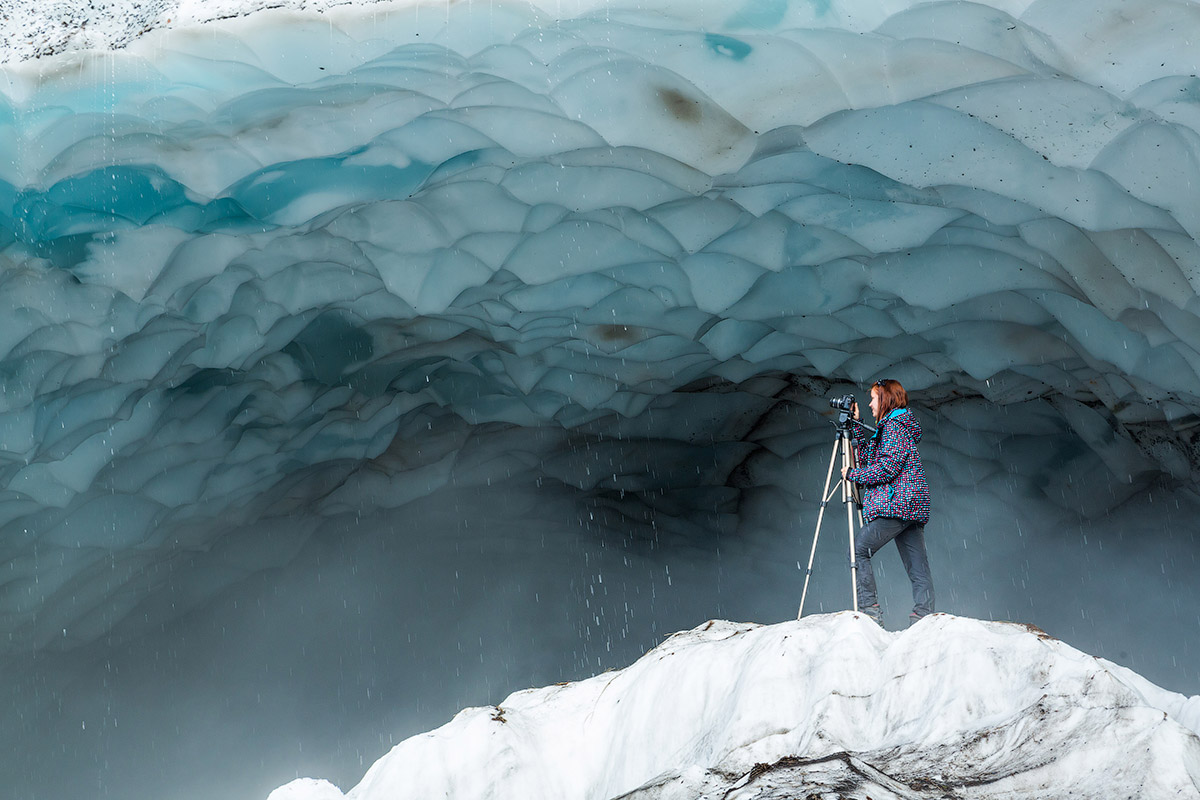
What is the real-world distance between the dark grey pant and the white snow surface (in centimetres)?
66

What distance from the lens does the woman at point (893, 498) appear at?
4.11 meters

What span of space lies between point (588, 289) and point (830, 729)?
11.2 ft

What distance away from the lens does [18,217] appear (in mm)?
4734

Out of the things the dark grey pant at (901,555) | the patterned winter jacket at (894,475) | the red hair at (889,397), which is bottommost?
the dark grey pant at (901,555)

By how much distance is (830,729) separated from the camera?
9.78 ft

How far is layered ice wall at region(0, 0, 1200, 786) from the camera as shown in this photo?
432 cm

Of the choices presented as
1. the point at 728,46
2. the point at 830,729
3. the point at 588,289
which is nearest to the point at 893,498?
the point at 830,729

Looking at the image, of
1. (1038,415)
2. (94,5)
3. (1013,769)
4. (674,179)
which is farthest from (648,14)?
(1038,415)

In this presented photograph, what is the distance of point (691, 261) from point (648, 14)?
1.61 m

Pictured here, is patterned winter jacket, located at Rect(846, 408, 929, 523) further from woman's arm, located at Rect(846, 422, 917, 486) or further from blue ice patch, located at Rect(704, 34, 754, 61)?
blue ice patch, located at Rect(704, 34, 754, 61)

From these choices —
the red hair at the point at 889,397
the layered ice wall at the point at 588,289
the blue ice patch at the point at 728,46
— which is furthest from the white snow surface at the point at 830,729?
the blue ice patch at the point at 728,46

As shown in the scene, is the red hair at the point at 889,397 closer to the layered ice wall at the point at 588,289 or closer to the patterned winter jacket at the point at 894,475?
the patterned winter jacket at the point at 894,475

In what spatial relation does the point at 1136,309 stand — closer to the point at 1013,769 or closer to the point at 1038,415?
the point at 1038,415

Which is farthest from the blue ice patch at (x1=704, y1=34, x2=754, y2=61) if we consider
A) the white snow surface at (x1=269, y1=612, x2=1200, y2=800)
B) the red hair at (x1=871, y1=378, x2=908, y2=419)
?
the white snow surface at (x1=269, y1=612, x2=1200, y2=800)
